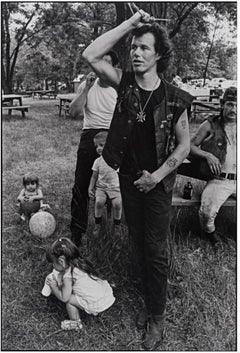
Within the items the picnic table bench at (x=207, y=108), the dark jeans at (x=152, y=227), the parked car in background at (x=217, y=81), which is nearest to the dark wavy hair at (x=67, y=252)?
the dark jeans at (x=152, y=227)

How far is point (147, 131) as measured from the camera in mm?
2143

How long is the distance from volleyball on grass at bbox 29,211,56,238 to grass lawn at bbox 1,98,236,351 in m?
0.06

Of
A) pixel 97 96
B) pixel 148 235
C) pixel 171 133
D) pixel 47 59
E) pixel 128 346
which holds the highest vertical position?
pixel 47 59

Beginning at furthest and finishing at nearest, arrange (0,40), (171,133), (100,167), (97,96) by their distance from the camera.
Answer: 1. (100,167)
2. (97,96)
3. (0,40)
4. (171,133)

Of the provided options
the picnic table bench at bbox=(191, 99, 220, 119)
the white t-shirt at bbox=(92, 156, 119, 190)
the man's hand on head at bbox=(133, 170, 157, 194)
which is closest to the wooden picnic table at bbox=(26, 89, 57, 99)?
the white t-shirt at bbox=(92, 156, 119, 190)

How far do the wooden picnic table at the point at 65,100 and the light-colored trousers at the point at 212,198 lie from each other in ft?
4.34

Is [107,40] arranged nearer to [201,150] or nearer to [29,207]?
[201,150]

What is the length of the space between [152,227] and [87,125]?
1041 millimetres

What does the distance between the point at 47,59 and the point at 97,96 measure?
466 millimetres

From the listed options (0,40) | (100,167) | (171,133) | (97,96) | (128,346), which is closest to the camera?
(171,133)

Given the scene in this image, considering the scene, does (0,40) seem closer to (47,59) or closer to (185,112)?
(47,59)

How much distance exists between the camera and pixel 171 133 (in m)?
2.16

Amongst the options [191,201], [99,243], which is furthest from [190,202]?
[99,243]

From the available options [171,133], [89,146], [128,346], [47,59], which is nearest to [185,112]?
[171,133]
